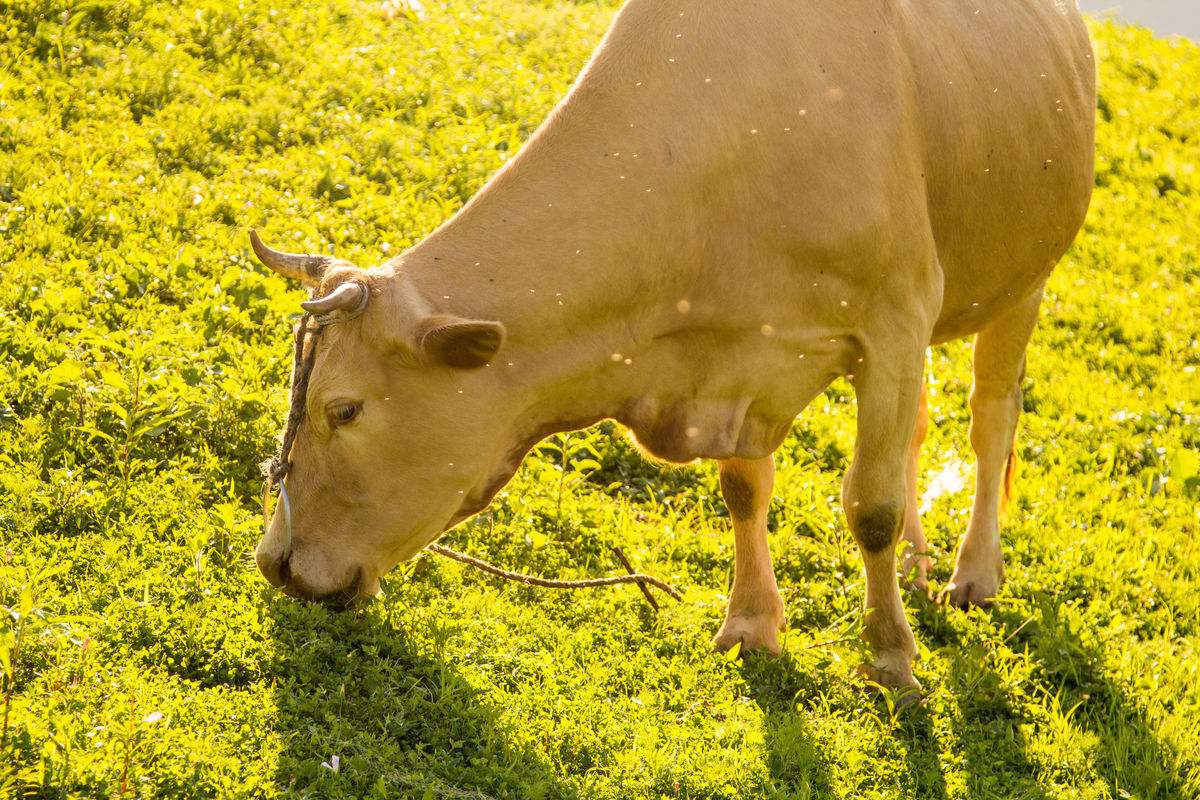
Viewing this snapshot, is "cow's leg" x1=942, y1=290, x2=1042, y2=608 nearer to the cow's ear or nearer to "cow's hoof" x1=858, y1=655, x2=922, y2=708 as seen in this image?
"cow's hoof" x1=858, y1=655, x2=922, y2=708

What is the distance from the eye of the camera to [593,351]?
16.3 feet

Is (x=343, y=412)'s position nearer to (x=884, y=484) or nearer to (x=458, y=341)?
(x=458, y=341)

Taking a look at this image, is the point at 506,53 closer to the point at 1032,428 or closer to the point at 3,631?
→ the point at 1032,428

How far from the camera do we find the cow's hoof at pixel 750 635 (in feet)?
19.7

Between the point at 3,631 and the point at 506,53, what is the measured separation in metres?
8.44

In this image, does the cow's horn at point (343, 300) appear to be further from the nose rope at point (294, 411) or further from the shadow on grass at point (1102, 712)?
the shadow on grass at point (1102, 712)

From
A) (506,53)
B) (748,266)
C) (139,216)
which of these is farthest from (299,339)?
(506,53)

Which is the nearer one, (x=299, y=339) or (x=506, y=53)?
(x=299, y=339)

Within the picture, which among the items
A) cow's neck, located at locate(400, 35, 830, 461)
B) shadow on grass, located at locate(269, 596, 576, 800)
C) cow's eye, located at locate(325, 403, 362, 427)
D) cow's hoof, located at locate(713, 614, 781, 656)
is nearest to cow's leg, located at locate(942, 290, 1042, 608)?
cow's hoof, located at locate(713, 614, 781, 656)

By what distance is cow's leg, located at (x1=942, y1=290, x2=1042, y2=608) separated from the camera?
7.04m

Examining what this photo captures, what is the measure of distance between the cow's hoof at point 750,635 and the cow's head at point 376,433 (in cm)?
157

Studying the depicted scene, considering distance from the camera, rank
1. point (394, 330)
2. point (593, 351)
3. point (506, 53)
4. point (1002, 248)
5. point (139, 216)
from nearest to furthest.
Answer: point (394, 330) < point (593, 351) < point (1002, 248) < point (139, 216) < point (506, 53)

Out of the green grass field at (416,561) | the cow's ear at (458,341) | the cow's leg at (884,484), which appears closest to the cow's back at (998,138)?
the cow's leg at (884,484)

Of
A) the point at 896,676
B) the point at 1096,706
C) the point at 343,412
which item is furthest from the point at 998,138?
the point at 343,412
